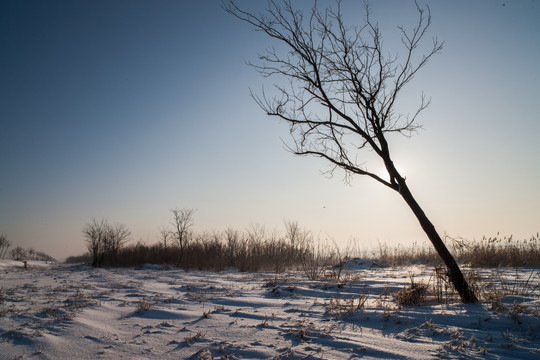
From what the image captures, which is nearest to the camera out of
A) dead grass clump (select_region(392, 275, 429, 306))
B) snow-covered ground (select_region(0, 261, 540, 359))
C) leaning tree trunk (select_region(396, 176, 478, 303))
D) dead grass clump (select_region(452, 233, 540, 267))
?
snow-covered ground (select_region(0, 261, 540, 359))

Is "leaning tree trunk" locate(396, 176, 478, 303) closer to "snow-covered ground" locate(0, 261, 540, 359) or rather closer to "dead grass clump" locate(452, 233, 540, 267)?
"snow-covered ground" locate(0, 261, 540, 359)

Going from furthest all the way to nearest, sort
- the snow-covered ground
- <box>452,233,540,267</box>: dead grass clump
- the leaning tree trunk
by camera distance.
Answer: <box>452,233,540,267</box>: dead grass clump, the leaning tree trunk, the snow-covered ground

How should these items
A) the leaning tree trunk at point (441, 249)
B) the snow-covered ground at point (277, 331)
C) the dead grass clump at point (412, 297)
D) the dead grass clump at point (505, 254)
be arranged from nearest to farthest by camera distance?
the snow-covered ground at point (277, 331)
the leaning tree trunk at point (441, 249)
the dead grass clump at point (412, 297)
the dead grass clump at point (505, 254)

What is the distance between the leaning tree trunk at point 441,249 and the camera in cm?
336

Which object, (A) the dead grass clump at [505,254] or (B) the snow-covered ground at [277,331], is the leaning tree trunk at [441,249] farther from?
(A) the dead grass clump at [505,254]

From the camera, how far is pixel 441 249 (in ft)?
11.6

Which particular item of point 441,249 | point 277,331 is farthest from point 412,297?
point 277,331

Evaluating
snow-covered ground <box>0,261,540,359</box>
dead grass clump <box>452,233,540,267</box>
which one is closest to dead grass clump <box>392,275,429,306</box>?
snow-covered ground <box>0,261,540,359</box>

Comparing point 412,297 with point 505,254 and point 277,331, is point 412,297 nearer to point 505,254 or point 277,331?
point 277,331

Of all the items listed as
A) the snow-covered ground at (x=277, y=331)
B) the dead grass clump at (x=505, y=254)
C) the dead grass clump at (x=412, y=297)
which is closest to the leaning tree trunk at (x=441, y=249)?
the snow-covered ground at (x=277, y=331)

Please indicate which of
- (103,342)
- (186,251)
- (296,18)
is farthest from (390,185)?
(186,251)

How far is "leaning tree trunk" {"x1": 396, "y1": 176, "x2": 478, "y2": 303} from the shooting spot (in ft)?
11.0

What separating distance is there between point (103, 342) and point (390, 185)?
382 cm

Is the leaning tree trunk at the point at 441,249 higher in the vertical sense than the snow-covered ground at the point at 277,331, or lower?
higher
